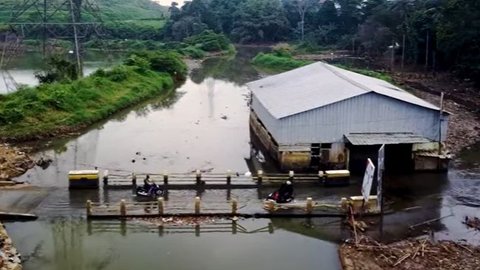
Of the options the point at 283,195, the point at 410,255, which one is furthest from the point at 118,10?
the point at 410,255

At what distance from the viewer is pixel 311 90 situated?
1238 inches

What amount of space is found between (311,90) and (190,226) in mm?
13744

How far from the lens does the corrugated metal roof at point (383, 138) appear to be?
26.1 metres

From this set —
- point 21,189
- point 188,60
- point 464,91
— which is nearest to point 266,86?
point 21,189

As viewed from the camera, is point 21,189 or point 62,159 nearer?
point 21,189

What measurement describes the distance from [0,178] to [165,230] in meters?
9.89

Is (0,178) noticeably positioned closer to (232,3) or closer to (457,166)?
(457,166)

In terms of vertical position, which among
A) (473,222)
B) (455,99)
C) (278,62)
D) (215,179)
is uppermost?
(278,62)

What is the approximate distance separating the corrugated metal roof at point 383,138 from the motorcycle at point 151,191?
9.45m

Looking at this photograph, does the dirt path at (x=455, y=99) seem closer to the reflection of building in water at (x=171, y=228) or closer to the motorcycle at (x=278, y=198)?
the motorcycle at (x=278, y=198)

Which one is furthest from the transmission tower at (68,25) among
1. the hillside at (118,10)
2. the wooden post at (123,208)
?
the wooden post at (123,208)

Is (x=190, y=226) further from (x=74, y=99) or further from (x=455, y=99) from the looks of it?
(x=455, y=99)

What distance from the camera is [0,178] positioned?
25.3m

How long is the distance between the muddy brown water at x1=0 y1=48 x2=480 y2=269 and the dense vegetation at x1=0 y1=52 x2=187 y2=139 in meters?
2.12
